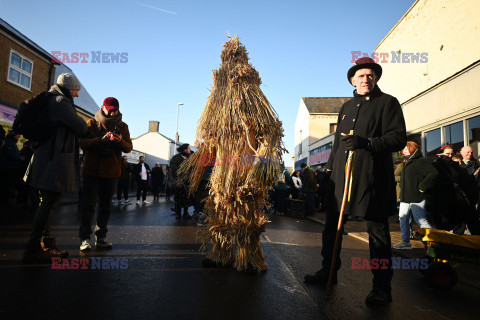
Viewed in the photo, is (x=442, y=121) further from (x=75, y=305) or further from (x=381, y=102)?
(x=75, y=305)

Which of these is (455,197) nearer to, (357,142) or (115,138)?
(357,142)

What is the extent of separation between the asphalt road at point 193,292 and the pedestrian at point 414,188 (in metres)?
1.46

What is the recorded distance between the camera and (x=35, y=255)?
10.6 feet

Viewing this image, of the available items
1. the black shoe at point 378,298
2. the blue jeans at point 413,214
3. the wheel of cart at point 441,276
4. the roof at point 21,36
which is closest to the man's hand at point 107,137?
the black shoe at point 378,298

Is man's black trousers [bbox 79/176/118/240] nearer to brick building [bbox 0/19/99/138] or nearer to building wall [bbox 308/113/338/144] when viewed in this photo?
brick building [bbox 0/19/99/138]

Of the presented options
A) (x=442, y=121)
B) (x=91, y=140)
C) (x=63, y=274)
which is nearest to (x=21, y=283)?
(x=63, y=274)

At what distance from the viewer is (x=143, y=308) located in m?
2.20

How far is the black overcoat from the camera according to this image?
2693 mm

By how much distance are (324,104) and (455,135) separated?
81.3ft

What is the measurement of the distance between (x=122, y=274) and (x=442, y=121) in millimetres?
10813

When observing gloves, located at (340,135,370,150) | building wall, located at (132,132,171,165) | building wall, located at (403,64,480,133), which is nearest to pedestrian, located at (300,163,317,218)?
building wall, located at (403,64,480,133)

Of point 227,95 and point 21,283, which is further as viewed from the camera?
point 227,95

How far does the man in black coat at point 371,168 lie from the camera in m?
2.63

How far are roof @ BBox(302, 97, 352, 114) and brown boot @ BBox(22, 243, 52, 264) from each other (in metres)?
31.0
